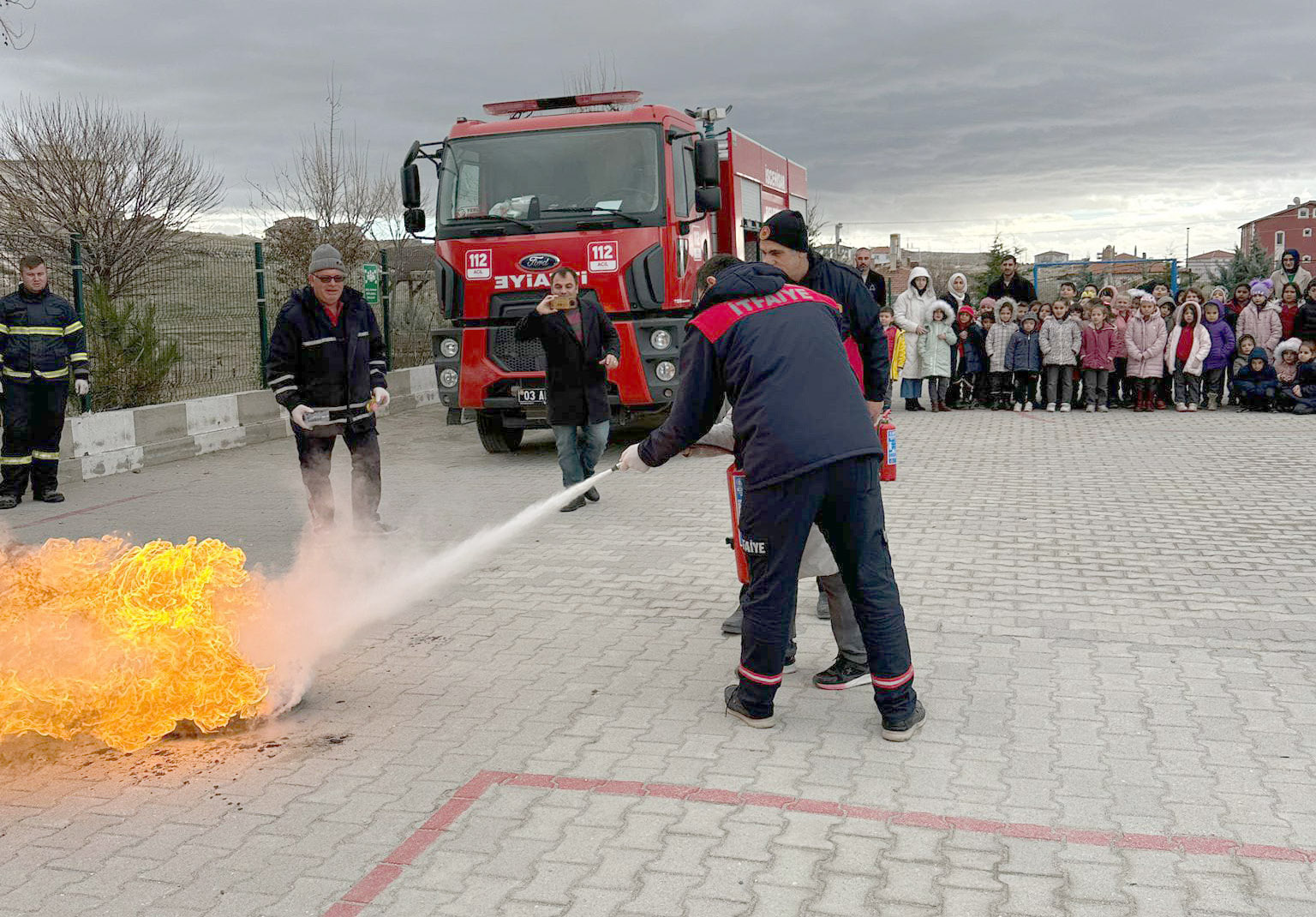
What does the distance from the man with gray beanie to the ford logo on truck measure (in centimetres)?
321

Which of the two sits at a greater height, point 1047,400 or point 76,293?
point 76,293

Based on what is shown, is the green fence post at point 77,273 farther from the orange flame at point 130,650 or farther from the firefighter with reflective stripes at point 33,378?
the orange flame at point 130,650

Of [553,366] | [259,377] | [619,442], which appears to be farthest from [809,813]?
[259,377]

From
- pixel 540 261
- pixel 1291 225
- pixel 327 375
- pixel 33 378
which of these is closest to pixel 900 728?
pixel 327 375

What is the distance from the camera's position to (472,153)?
1131 cm

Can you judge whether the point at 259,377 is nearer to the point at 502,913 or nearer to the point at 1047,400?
the point at 1047,400

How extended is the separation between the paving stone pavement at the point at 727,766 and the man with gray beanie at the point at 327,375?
31.4 inches

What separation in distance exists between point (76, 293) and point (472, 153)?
4.28 metres

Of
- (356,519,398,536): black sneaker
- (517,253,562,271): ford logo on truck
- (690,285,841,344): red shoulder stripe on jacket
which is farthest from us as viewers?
(517,253,562,271): ford logo on truck

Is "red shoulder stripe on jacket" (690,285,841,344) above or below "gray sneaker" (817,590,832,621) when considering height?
above

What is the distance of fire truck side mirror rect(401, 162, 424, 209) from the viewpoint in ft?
37.2

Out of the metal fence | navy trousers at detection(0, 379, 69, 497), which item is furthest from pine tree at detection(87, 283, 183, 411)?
navy trousers at detection(0, 379, 69, 497)

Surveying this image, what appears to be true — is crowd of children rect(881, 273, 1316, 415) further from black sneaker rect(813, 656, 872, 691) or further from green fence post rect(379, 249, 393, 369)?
black sneaker rect(813, 656, 872, 691)

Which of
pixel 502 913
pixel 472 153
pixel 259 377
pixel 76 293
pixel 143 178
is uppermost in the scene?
pixel 143 178
